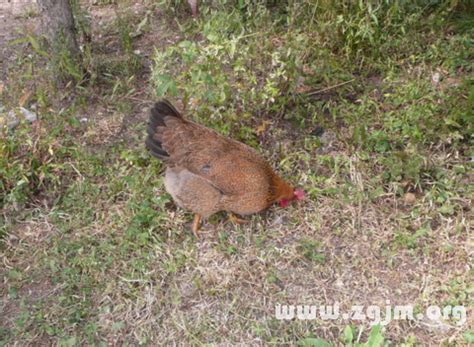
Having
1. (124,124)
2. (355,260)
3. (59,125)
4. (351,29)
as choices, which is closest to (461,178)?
(355,260)

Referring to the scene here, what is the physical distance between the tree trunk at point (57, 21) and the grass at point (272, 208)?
0.24m

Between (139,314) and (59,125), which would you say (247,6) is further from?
(139,314)

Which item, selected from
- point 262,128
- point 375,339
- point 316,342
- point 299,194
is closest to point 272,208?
point 299,194

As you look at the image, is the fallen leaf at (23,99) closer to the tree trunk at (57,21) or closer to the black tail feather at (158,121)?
the tree trunk at (57,21)

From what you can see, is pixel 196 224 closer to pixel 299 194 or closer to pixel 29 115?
pixel 299 194

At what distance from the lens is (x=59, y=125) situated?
147 inches

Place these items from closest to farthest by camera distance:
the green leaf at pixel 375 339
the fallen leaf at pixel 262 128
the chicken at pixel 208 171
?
1. the green leaf at pixel 375 339
2. the chicken at pixel 208 171
3. the fallen leaf at pixel 262 128

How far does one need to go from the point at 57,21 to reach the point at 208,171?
2005mm

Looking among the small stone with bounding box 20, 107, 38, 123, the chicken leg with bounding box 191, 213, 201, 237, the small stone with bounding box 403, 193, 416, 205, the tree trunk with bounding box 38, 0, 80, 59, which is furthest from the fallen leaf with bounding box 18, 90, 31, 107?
the small stone with bounding box 403, 193, 416, 205

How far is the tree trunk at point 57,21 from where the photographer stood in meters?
3.84

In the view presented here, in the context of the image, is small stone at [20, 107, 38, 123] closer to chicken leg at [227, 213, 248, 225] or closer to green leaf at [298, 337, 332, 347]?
chicken leg at [227, 213, 248, 225]

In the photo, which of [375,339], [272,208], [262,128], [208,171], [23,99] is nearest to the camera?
[375,339]

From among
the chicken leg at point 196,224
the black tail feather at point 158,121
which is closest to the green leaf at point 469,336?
the chicken leg at point 196,224

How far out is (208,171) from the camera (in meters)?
3.00
